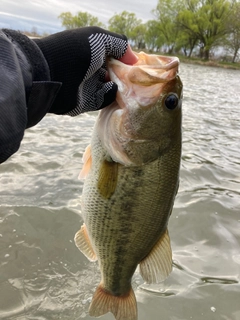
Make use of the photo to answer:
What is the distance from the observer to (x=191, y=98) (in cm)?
1262

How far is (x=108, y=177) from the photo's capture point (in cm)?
197

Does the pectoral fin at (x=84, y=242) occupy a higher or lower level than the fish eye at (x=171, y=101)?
lower

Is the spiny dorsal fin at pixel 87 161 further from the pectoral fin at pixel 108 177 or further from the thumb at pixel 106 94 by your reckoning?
the thumb at pixel 106 94

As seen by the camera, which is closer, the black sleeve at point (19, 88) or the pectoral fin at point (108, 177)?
the black sleeve at point (19, 88)

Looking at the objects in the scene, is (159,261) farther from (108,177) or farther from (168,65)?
(168,65)

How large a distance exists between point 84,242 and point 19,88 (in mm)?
1280

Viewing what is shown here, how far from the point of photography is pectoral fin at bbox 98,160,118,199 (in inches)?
77.6

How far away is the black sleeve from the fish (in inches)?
15.2

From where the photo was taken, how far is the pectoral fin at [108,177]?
1971 millimetres

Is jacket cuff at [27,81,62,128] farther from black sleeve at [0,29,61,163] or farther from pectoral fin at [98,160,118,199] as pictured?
pectoral fin at [98,160,118,199]

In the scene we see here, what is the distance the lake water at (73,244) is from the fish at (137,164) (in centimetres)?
93

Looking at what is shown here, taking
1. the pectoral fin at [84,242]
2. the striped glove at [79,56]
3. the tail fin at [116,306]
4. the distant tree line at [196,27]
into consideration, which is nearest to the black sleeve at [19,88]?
the striped glove at [79,56]

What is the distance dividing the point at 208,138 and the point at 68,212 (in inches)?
175

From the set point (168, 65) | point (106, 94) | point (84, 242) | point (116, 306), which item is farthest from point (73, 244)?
point (168, 65)
